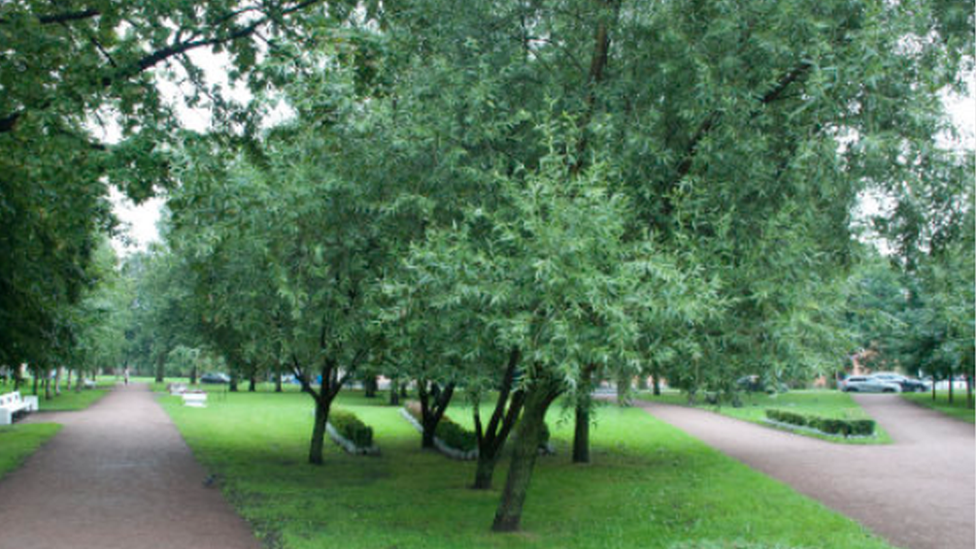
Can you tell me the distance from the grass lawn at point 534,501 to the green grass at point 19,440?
11.1 feet

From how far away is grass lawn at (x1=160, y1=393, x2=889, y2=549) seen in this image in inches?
365

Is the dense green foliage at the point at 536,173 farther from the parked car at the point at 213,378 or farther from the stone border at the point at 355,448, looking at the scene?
the parked car at the point at 213,378

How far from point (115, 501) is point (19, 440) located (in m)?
9.13

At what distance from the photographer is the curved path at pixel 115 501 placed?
29.1 feet

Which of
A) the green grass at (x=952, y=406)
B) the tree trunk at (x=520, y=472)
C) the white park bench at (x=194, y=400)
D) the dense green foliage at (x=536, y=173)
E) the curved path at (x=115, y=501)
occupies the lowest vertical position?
the white park bench at (x=194, y=400)

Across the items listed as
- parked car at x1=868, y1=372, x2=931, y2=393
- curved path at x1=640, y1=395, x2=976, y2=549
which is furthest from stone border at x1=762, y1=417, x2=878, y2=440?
parked car at x1=868, y1=372, x2=931, y2=393

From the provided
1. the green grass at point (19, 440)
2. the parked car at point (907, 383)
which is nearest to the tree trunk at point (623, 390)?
the green grass at point (19, 440)

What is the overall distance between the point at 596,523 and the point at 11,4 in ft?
34.4

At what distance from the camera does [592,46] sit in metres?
10.3

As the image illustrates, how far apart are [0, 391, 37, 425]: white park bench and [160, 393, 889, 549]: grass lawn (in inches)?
246

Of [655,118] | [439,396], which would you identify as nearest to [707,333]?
[655,118]

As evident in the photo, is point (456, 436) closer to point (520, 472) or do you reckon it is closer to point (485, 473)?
point (485, 473)

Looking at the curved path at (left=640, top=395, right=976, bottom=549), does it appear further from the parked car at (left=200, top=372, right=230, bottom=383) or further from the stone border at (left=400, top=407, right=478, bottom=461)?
the parked car at (left=200, top=372, right=230, bottom=383)

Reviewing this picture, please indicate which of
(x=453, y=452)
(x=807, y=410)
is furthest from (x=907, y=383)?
(x=453, y=452)
